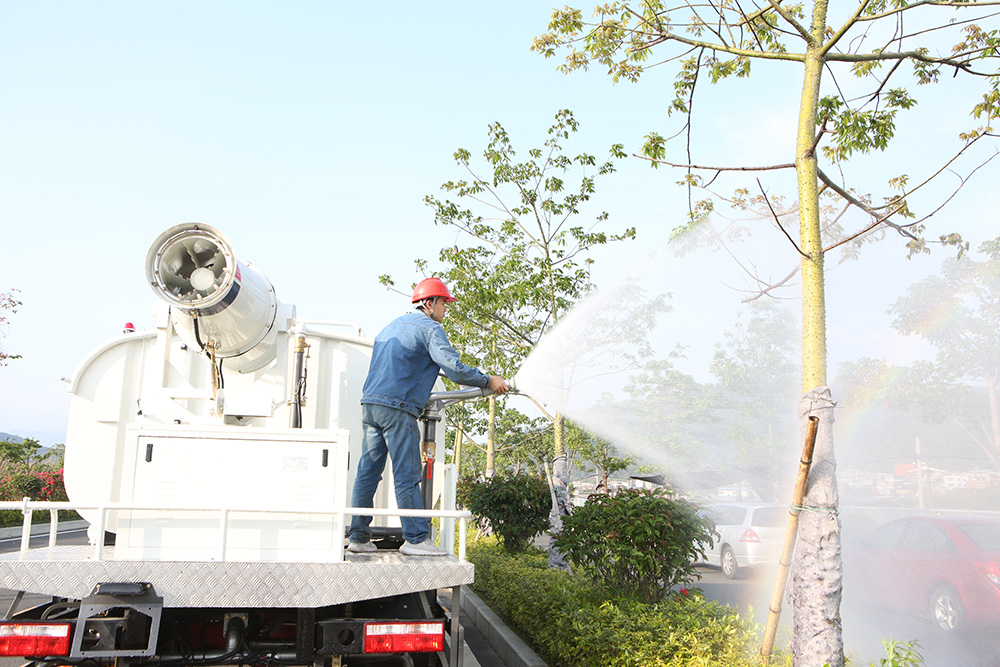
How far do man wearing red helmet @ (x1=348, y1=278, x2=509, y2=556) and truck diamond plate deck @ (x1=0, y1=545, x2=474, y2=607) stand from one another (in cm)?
66

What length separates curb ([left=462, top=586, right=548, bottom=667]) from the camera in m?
5.98

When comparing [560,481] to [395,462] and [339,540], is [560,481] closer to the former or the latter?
[395,462]

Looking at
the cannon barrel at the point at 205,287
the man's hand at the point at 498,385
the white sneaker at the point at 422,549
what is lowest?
the white sneaker at the point at 422,549

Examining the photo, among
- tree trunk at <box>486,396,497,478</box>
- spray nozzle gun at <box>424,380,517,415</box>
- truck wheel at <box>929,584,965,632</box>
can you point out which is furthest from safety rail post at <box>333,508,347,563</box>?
tree trunk at <box>486,396,497,478</box>

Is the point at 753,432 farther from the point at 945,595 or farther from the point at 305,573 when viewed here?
the point at 305,573

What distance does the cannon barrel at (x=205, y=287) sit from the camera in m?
4.39

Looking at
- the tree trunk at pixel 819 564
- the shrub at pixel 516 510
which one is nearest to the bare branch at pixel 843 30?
the tree trunk at pixel 819 564

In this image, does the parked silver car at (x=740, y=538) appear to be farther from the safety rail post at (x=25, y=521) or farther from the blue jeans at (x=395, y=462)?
the safety rail post at (x=25, y=521)

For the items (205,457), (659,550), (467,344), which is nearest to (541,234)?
(467,344)

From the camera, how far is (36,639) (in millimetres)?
3500

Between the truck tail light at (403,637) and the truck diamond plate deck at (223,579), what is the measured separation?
0.17 meters

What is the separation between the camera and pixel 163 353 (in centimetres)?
496

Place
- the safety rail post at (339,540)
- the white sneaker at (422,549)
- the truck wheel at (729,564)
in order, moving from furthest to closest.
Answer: the truck wheel at (729,564), the white sneaker at (422,549), the safety rail post at (339,540)

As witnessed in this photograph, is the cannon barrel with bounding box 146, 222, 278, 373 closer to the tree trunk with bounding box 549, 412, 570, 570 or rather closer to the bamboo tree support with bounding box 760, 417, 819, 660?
the bamboo tree support with bounding box 760, 417, 819, 660
